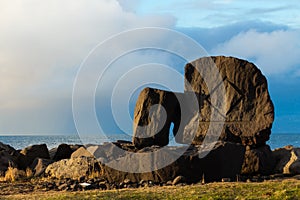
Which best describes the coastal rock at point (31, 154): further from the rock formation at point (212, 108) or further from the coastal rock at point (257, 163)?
the coastal rock at point (257, 163)

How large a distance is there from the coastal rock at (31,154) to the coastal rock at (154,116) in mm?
6353

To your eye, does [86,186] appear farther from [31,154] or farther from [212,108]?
[31,154]

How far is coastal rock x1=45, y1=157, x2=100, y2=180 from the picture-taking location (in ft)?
82.0

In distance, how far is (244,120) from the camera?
1023 inches

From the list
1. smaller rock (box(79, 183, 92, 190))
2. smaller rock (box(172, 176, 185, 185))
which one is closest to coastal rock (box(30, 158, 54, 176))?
smaller rock (box(79, 183, 92, 190))

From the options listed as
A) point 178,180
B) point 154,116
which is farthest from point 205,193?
point 154,116

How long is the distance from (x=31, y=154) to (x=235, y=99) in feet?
35.5

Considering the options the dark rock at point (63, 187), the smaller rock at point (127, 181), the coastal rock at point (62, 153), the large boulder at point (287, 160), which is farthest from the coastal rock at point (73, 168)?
the large boulder at point (287, 160)

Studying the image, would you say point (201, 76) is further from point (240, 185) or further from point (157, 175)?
point (240, 185)

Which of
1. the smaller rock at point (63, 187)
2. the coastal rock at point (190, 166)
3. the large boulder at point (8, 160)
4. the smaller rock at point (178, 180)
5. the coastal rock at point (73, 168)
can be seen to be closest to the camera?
the smaller rock at point (178, 180)

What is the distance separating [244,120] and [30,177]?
988 centimetres

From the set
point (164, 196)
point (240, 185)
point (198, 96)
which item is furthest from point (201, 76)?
point (164, 196)

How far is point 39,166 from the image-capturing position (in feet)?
→ 88.9

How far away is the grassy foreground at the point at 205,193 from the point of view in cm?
1730
